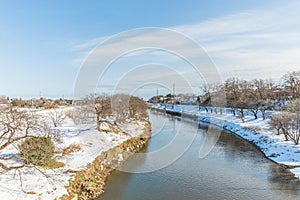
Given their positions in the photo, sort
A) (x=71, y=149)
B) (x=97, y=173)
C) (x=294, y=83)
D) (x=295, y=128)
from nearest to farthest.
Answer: (x=97, y=173)
(x=71, y=149)
(x=295, y=128)
(x=294, y=83)

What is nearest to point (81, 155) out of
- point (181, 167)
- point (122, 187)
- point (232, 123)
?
point (122, 187)

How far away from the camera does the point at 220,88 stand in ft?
134

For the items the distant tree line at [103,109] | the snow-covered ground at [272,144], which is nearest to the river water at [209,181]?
the snow-covered ground at [272,144]

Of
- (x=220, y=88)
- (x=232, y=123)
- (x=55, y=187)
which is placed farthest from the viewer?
(x=220, y=88)

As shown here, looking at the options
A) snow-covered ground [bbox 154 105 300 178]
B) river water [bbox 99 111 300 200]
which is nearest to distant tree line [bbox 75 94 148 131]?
river water [bbox 99 111 300 200]

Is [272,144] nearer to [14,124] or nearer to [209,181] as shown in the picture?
[209,181]

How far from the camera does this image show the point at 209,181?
34.3 ft

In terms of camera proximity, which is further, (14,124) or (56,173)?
(56,173)

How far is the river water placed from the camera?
912 centimetres

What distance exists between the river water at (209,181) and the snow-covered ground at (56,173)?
177 cm

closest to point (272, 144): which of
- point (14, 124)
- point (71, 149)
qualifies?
point (71, 149)

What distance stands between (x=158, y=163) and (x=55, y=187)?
653 centimetres

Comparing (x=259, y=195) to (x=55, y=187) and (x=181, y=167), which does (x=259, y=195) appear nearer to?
(x=181, y=167)

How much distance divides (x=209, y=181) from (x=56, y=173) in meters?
6.97
